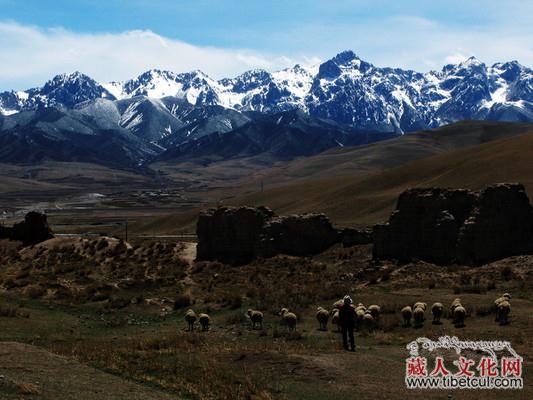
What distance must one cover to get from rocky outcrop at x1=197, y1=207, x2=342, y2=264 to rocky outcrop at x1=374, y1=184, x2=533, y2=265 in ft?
20.2

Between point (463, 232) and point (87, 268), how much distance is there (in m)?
24.1

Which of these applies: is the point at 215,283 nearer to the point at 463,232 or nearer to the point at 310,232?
the point at 310,232

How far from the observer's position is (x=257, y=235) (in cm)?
4988

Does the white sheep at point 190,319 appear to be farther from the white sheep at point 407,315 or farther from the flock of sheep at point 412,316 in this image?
the white sheep at point 407,315

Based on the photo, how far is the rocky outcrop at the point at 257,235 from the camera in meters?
48.9

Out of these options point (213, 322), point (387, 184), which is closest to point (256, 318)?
point (213, 322)

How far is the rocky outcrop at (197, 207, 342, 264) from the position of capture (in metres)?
48.9

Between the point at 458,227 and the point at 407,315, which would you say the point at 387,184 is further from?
the point at 407,315

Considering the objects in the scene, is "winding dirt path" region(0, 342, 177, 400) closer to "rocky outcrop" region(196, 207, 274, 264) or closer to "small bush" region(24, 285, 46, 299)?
"small bush" region(24, 285, 46, 299)

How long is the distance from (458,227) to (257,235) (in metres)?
14.4

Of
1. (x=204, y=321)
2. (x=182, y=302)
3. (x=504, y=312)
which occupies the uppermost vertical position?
(x=504, y=312)

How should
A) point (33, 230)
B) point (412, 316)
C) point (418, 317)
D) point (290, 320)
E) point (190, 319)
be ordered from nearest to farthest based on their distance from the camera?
point (418, 317) → point (290, 320) → point (412, 316) → point (190, 319) → point (33, 230)

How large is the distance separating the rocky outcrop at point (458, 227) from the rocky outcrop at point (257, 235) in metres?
6.15

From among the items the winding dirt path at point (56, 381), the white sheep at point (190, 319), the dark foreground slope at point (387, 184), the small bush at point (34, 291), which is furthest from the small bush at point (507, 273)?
the dark foreground slope at point (387, 184)
